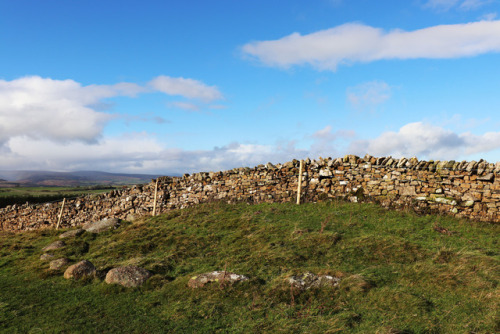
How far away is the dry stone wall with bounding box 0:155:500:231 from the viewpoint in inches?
556

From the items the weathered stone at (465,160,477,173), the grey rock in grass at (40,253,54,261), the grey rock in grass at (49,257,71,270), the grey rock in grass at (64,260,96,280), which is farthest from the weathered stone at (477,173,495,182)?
the grey rock in grass at (40,253,54,261)

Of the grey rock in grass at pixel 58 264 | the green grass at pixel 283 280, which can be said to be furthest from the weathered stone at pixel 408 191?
the grey rock in grass at pixel 58 264

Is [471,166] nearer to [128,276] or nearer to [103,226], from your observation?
[128,276]

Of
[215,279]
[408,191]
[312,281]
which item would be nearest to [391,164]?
[408,191]

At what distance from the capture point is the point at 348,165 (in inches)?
667

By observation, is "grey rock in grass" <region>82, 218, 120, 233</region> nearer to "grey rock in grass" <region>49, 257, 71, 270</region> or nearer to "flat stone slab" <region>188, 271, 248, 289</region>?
"grey rock in grass" <region>49, 257, 71, 270</region>

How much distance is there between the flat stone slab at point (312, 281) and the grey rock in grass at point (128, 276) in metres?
4.43

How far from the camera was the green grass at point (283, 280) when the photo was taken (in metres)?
6.82

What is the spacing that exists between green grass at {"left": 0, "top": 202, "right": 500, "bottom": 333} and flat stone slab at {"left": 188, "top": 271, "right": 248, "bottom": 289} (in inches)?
8.4

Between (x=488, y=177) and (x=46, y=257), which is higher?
(x=488, y=177)

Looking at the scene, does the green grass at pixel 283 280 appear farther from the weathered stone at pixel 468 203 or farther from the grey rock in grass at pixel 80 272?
the weathered stone at pixel 468 203

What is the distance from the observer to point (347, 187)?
661 inches

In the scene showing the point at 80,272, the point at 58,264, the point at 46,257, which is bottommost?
the point at 46,257

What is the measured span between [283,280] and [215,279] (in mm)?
1880
